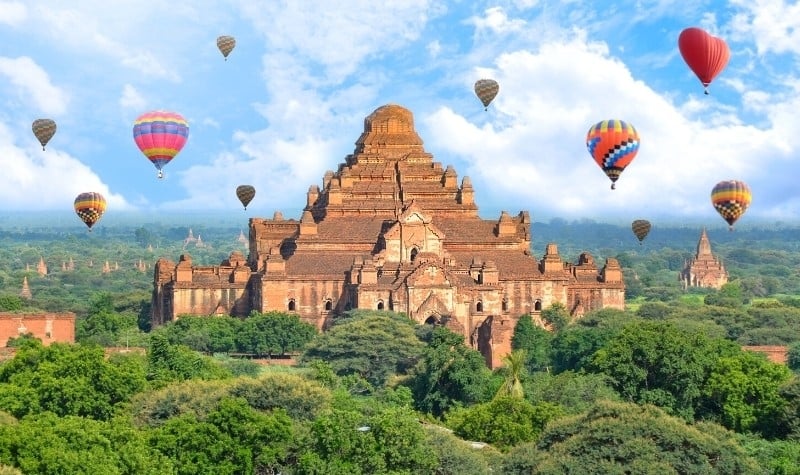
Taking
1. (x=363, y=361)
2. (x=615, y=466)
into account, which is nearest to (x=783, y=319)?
(x=363, y=361)

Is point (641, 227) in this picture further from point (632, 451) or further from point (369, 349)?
point (632, 451)

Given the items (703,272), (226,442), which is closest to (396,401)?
(226,442)

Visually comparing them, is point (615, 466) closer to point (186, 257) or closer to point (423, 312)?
point (423, 312)

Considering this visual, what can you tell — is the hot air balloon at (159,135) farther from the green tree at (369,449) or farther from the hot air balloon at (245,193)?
the green tree at (369,449)

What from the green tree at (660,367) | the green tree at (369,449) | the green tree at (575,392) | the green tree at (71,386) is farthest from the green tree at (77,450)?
the green tree at (660,367)

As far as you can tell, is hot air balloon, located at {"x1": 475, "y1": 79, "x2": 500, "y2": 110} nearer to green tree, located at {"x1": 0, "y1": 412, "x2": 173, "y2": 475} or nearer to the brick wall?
the brick wall

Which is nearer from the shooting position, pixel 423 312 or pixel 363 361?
pixel 363 361

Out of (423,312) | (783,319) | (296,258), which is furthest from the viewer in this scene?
(783,319)
